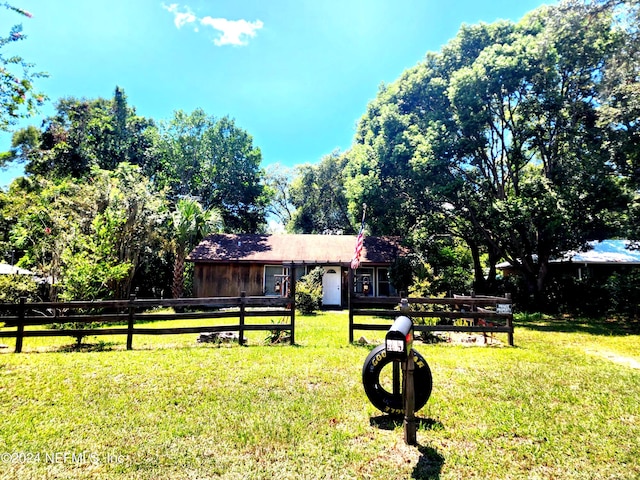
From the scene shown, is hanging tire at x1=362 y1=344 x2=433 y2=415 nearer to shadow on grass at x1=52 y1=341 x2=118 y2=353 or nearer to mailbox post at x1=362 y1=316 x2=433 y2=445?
mailbox post at x1=362 y1=316 x2=433 y2=445

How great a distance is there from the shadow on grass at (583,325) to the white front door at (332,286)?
29.2 ft

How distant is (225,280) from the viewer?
19.4 metres

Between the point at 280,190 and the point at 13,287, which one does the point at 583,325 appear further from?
the point at 280,190

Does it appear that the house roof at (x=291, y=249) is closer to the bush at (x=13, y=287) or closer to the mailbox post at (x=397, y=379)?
the bush at (x=13, y=287)

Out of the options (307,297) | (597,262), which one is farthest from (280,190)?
(597,262)

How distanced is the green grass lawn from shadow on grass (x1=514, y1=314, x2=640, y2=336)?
16.1 ft

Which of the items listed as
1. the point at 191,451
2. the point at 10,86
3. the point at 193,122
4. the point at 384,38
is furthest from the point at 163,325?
the point at 193,122

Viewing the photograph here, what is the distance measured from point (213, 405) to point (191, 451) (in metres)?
1.11

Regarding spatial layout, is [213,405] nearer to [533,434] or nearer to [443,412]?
[443,412]

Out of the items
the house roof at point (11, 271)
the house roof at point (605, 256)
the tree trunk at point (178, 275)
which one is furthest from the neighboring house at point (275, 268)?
the house roof at point (605, 256)

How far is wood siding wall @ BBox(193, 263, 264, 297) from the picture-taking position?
1925 centimetres

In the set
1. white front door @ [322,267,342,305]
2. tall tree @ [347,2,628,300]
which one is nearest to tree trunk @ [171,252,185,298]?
white front door @ [322,267,342,305]

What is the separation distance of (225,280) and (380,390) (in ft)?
54.5

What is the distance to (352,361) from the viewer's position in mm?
6363
